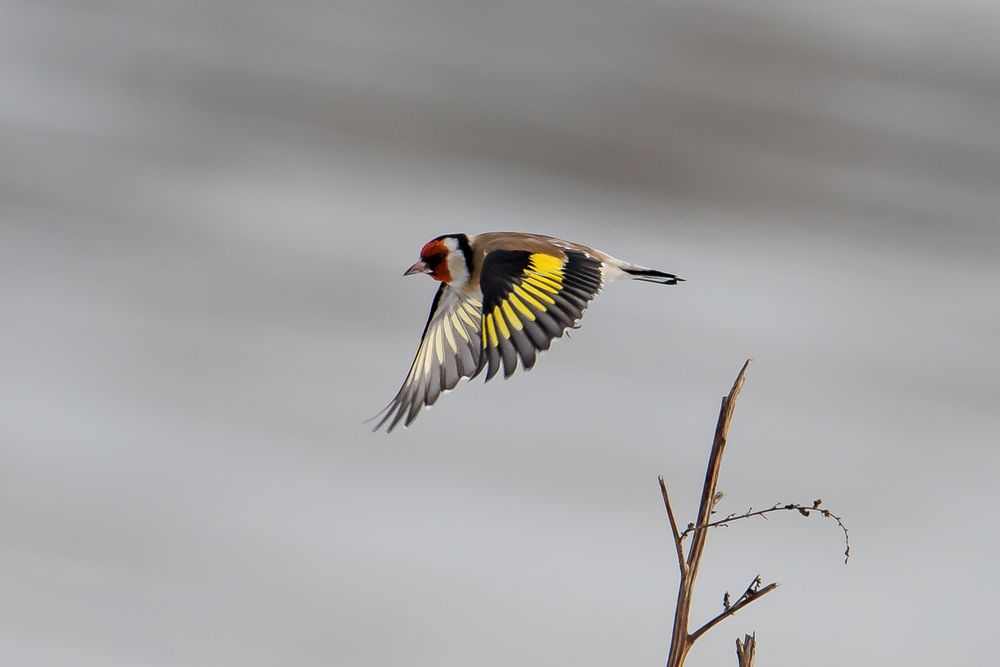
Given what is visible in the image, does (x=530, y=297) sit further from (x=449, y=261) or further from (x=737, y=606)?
(x=737, y=606)

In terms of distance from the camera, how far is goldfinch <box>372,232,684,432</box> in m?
0.97

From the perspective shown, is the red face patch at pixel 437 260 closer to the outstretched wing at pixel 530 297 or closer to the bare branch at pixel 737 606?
the outstretched wing at pixel 530 297

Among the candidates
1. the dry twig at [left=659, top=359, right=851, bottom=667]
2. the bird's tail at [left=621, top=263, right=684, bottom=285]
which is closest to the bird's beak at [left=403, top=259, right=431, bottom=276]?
the bird's tail at [left=621, top=263, right=684, bottom=285]

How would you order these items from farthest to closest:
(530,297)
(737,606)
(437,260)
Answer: (437,260) < (530,297) < (737,606)

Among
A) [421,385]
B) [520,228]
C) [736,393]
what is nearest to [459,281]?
[421,385]

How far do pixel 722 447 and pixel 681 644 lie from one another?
77 millimetres

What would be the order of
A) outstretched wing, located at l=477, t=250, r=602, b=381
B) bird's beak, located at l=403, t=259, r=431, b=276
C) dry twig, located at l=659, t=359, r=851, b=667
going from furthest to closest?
bird's beak, located at l=403, t=259, r=431, b=276, outstretched wing, located at l=477, t=250, r=602, b=381, dry twig, located at l=659, t=359, r=851, b=667

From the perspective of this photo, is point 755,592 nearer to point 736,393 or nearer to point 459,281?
point 736,393

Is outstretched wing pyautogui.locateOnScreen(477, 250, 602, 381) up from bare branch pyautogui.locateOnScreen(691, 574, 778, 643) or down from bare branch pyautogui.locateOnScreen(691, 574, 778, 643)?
up

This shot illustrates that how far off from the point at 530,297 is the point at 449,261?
0.48 feet

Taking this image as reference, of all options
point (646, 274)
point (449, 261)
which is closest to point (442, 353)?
point (449, 261)

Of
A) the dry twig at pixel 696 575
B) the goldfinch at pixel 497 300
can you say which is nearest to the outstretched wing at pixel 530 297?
the goldfinch at pixel 497 300

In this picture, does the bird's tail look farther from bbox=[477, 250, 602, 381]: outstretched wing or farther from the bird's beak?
the bird's beak

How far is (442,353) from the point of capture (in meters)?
1.18
